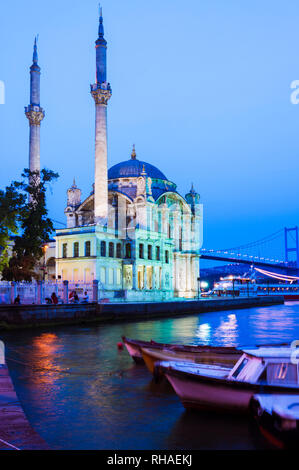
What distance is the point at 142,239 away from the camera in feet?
202

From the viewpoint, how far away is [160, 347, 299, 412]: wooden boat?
9.88 m

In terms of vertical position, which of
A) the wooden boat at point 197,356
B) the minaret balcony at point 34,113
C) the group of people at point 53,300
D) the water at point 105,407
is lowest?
the water at point 105,407

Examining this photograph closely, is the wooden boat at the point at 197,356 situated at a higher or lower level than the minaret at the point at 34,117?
lower

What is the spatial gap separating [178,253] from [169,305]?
2890 centimetres

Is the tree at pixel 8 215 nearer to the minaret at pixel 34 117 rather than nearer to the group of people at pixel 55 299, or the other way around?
the group of people at pixel 55 299

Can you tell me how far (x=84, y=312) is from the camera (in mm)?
35219

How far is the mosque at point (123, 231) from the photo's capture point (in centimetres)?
5612

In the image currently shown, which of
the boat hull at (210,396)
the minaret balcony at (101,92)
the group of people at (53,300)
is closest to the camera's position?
the boat hull at (210,396)

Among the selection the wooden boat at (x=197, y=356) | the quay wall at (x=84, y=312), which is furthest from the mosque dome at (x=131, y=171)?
the wooden boat at (x=197, y=356)

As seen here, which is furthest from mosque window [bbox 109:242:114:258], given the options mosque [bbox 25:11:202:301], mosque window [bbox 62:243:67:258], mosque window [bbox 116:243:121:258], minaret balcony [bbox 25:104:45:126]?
minaret balcony [bbox 25:104:45:126]

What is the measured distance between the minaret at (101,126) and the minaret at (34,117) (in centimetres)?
848

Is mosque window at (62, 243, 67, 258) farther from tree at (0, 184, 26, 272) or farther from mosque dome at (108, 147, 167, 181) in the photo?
tree at (0, 184, 26, 272)

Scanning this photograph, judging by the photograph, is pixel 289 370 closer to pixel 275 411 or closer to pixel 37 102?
pixel 275 411

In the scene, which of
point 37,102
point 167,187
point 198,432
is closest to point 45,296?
point 198,432
